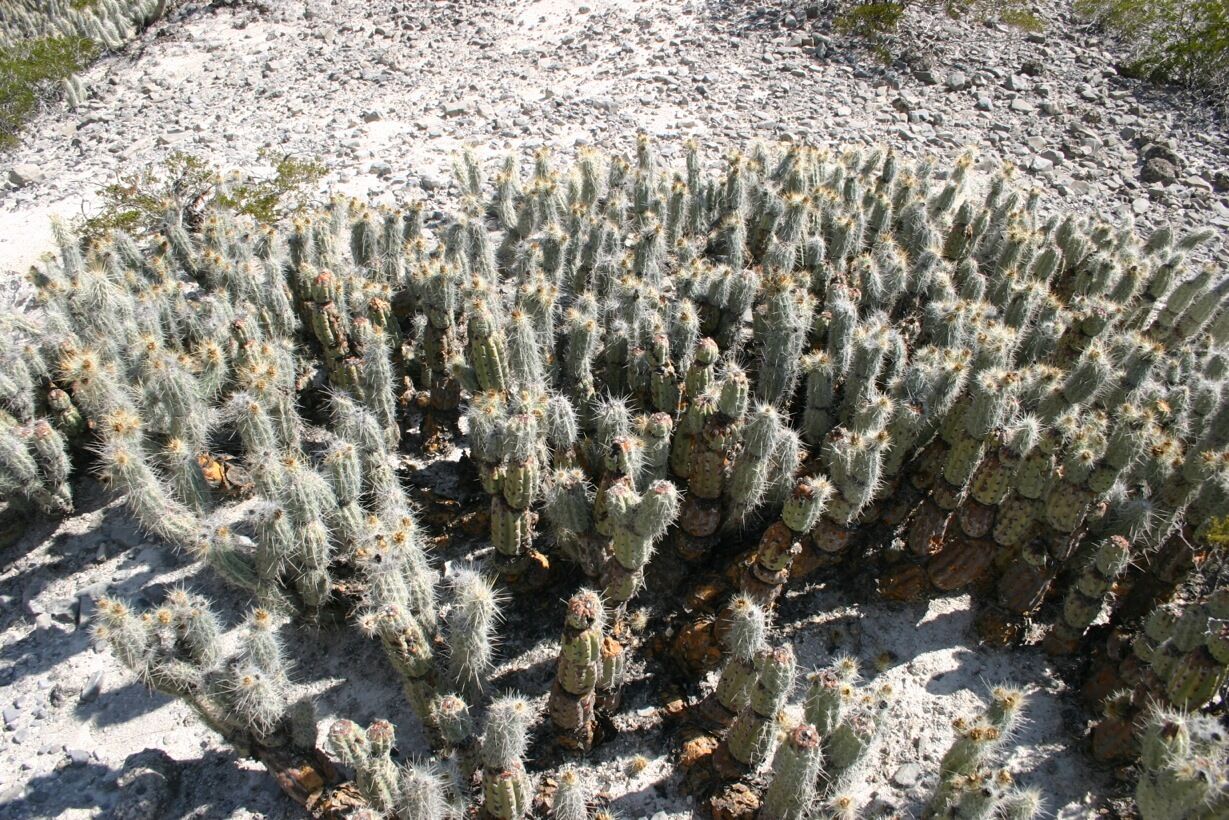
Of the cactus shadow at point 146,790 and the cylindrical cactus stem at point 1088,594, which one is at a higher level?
the cylindrical cactus stem at point 1088,594

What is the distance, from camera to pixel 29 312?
7.75m

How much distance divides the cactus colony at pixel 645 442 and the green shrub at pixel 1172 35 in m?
5.91

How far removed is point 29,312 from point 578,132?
648 cm

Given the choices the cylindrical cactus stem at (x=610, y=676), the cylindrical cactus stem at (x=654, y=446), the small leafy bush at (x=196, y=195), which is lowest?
the cylindrical cactus stem at (x=610, y=676)

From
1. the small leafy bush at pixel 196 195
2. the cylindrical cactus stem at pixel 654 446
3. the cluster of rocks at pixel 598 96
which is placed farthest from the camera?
the cluster of rocks at pixel 598 96

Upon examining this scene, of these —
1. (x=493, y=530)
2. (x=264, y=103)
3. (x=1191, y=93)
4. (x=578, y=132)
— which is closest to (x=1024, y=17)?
(x=1191, y=93)

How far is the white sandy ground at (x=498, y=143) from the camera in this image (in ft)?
15.3

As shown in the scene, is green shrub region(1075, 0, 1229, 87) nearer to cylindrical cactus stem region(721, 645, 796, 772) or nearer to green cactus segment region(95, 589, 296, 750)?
cylindrical cactus stem region(721, 645, 796, 772)

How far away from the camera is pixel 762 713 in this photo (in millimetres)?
4102

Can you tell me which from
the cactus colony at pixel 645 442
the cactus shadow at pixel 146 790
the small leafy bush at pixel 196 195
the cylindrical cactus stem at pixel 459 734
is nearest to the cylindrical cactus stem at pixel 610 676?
the cactus colony at pixel 645 442

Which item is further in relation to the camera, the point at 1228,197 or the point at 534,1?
the point at 534,1

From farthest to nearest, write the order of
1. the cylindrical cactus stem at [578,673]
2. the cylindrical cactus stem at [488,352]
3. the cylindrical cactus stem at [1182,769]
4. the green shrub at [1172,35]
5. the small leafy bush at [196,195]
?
the green shrub at [1172,35] → the small leafy bush at [196,195] → the cylindrical cactus stem at [488,352] → the cylindrical cactus stem at [578,673] → the cylindrical cactus stem at [1182,769]

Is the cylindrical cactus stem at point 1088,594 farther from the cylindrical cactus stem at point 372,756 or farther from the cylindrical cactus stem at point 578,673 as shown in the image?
the cylindrical cactus stem at point 372,756

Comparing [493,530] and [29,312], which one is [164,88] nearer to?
[29,312]
